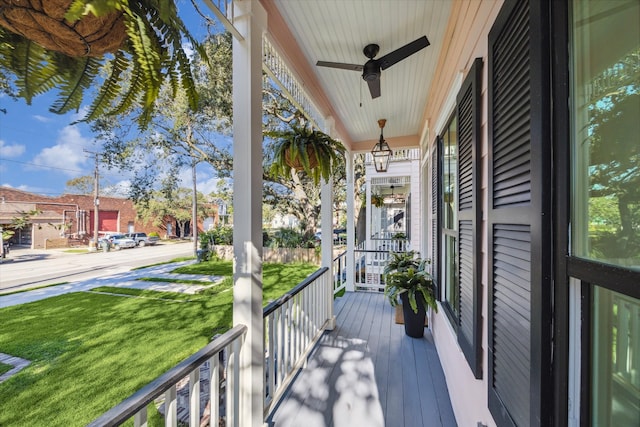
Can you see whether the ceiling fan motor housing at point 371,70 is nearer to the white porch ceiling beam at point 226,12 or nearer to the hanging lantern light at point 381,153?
the white porch ceiling beam at point 226,12

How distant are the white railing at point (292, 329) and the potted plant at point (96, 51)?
1561 mm

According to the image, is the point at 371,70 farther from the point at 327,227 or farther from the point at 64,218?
the point at 64,218

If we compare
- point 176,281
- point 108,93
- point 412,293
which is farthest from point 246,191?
point 176,281

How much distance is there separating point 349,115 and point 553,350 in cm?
351

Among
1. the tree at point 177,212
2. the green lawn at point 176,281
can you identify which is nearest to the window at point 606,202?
the green lawn at point 176,281

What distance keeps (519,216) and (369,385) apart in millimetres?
2070

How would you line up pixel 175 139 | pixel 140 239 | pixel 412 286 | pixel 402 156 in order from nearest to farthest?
pixel 412 286
pixel 402 156
pixel 175 139
pixel 140 239

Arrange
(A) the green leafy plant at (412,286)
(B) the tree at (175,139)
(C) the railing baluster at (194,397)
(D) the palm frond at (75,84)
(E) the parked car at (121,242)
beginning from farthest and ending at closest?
(E) the parked car at (121,242) < (B) the tree at (175,139) < (A) the green leafy plant at (412,286) < (C) the railing baluster at (194,397) < (D) the palm frond at (75,84)

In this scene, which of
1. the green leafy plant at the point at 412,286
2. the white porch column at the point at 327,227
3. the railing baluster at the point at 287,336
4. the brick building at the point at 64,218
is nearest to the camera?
the railing baluster at the point at 287,336

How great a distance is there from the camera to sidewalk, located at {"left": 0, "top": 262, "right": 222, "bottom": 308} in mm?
5754

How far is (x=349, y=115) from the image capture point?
3689 mm

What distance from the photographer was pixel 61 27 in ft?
1.57

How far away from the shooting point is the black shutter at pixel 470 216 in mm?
1310

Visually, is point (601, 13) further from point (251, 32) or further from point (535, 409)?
point (251, 32)
